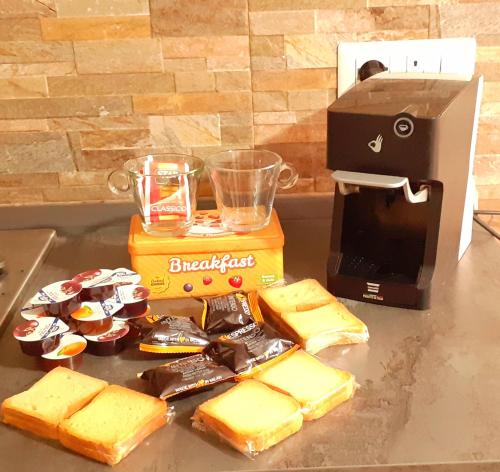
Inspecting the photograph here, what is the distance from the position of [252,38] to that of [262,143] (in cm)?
19

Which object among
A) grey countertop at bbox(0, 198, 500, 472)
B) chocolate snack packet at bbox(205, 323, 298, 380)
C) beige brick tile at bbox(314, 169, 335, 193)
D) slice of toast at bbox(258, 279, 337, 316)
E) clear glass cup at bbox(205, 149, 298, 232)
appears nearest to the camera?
grey countertop at bbox(0, 198, 500, 472)

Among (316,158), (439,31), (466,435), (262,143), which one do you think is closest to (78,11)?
(262,143)

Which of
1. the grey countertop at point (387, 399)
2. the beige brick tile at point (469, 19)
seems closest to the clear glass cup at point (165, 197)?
the grey countertop at point (387, 399)

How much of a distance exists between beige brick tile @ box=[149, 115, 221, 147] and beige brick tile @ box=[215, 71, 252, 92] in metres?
0.06

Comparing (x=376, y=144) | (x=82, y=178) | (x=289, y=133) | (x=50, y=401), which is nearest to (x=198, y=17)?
(x=289, y=133)

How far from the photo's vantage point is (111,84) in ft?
4.21

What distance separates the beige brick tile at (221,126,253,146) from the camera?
1315 millimetres

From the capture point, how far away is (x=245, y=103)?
1299 mm

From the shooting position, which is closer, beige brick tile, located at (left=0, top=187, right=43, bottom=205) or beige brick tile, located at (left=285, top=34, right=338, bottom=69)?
beige brick tile, located at (left=285, top=34, right=338, bottom=69)

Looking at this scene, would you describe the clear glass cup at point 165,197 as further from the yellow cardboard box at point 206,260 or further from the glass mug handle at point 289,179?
the glass mug handle at point 289,179

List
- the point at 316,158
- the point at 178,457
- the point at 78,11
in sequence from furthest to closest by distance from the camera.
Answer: the point at 316,158 → the point at 78,11 → the point at 178,457

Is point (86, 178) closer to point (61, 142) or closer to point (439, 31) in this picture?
point (61, 142)

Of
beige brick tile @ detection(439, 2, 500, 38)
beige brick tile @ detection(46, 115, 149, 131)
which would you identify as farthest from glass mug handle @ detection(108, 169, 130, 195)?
beige brick tile @ detection(439, 2, 500, 38)

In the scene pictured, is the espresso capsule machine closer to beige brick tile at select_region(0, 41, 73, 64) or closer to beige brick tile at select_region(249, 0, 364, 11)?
beige brick tile at select_region(249, 0, 364, 11)
